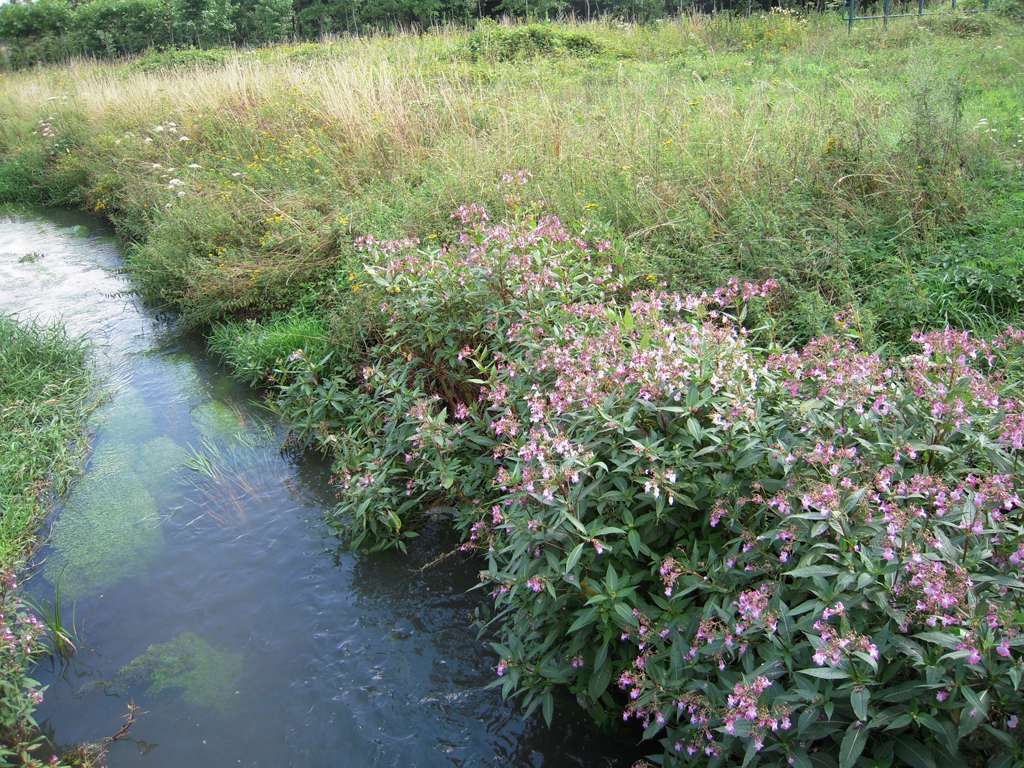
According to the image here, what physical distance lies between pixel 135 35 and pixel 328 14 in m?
8.16

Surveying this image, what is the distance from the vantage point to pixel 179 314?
712 cm

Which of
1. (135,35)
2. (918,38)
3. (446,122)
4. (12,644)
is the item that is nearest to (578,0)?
(135,35)

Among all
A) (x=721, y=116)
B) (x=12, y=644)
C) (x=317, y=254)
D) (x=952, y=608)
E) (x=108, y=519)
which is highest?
(x=721, y=116)

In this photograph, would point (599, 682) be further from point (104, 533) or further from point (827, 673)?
point (104, 533)

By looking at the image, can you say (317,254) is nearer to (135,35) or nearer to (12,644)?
(12,644)

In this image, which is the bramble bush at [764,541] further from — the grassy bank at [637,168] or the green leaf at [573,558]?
the grassy bank at [637,168]

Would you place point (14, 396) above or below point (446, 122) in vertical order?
below

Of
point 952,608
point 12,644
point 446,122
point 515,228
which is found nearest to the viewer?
point 952,608

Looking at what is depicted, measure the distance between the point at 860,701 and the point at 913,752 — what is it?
270 mm

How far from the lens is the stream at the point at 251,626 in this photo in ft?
8.93

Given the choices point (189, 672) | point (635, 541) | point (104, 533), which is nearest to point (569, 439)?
point (635, 541)

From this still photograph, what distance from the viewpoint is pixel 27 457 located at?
184 inches

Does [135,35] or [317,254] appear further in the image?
[135,35]

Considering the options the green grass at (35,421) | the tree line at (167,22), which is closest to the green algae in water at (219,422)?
the green grass at (35,421)
